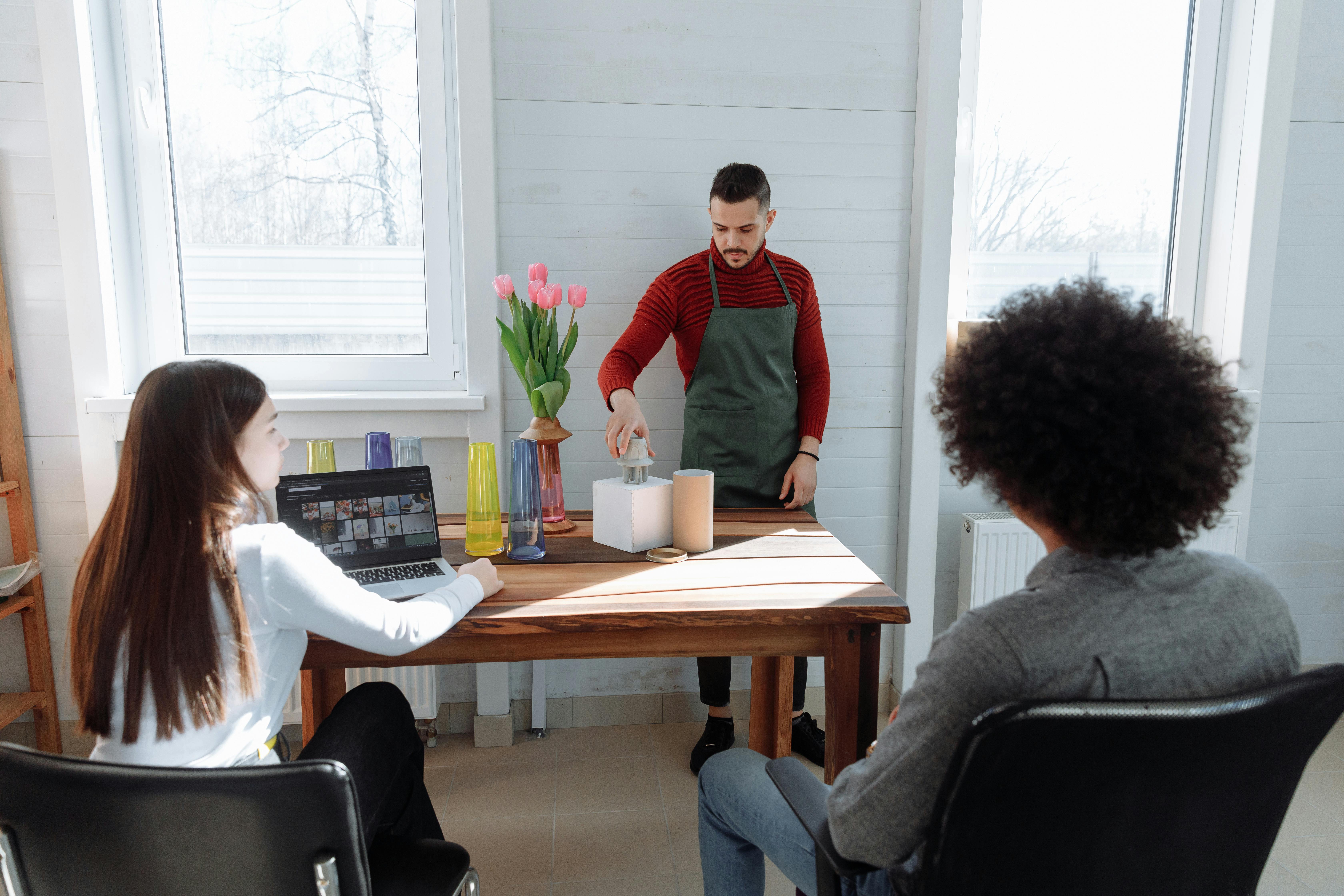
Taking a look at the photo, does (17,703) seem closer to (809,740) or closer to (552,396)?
(552,396)

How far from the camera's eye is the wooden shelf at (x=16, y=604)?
2160 millimetres

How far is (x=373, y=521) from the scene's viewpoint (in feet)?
5.29

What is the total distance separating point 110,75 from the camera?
2285mm

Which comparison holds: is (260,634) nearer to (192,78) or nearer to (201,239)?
(201,239)

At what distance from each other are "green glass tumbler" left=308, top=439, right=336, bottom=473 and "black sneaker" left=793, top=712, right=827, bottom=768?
1565 mm

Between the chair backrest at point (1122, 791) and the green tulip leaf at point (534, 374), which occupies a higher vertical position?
the green tulip leaf at point (534, 374)

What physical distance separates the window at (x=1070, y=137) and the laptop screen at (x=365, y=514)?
6.38 ft

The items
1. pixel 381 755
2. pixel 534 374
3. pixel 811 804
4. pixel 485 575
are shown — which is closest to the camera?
pixel 811 804

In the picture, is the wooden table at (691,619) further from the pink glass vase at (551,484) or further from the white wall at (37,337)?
the white wall at (37,337)

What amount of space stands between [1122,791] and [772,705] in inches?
52.3

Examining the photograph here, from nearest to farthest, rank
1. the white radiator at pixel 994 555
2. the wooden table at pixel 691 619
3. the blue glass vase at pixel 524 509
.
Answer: the wooden table at pixel 691 619
the blue glass vase at pixel 524 509
the white radiator at pixel 994 555

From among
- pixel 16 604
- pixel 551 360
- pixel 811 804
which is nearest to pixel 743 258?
pixel 551 360

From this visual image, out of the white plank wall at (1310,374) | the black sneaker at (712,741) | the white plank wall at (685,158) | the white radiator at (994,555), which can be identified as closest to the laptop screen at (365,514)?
the white plank wall at (685,158)

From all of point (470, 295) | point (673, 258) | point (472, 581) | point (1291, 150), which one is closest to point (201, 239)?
point (470, 295)
